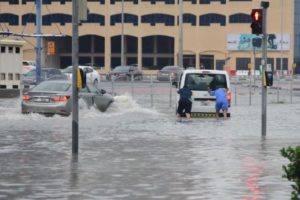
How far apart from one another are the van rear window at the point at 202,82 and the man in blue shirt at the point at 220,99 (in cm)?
46

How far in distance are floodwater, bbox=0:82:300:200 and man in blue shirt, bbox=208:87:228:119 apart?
59cm

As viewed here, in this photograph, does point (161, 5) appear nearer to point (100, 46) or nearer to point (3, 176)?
point (100, 46)

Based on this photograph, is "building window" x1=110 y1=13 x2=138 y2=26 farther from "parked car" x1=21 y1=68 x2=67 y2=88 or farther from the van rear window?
the van rear window

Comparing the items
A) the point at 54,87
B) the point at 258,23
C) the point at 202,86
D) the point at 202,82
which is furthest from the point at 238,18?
the point at 258,23

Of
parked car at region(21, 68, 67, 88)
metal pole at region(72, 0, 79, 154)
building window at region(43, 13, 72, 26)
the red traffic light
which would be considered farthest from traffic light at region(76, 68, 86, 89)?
building window at region(43, 13, 72, 26)

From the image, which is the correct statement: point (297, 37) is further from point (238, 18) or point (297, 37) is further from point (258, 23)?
point (258, 23)

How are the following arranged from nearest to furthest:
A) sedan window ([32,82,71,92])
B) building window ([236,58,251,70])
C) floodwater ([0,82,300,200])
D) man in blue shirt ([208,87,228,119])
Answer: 1. floodwater ([0,82,300,200])
2. man in blue shirt ([208,87,228,119])
3. sedan window ([32,82,71,92])
4. building window ([236,58,251,70])

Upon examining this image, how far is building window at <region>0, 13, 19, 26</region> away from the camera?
10738 centimetres

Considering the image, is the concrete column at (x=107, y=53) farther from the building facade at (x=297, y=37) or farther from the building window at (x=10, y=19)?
the building facade at (x=297, y=37)

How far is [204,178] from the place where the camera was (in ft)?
50.4

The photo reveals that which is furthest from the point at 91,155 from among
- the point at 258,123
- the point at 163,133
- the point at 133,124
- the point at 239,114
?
the point at 239,114

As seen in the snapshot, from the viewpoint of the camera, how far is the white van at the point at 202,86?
3167cm

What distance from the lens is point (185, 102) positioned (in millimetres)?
30812

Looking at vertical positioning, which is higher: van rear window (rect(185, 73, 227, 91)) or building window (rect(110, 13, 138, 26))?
building window (rect(110, 13, 138, 26))
